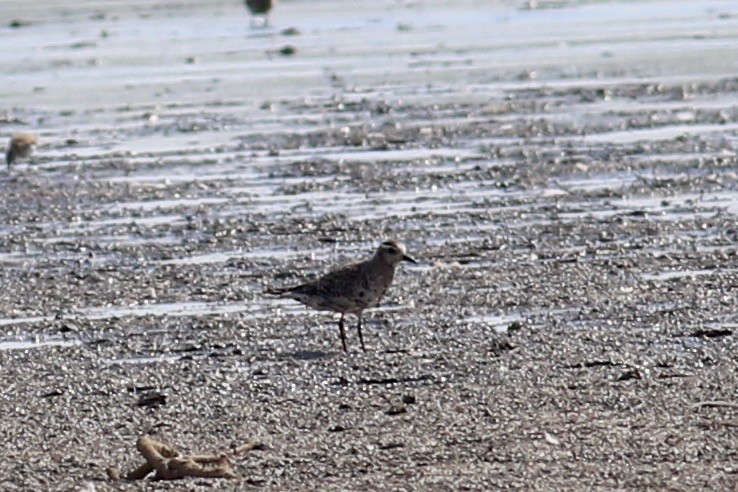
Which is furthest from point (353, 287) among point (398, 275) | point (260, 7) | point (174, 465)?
point (260, 7)

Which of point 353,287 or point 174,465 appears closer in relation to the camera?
point 174,465

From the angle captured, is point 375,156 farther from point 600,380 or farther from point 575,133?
point 600,380

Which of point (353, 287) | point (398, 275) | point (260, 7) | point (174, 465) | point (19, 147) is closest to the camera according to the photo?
point (174, 465)

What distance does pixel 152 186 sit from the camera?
18844 mm

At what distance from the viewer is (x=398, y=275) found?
1428 centimetres

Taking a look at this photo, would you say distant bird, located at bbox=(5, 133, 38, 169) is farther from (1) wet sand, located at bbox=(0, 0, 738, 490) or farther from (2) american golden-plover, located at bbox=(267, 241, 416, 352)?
(2) american golden-plover, located at bbox=(267, 241, 416, 352)

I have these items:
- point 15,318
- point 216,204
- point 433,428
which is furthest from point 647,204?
point 433,428

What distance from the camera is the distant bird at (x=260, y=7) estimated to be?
38438 millimetres

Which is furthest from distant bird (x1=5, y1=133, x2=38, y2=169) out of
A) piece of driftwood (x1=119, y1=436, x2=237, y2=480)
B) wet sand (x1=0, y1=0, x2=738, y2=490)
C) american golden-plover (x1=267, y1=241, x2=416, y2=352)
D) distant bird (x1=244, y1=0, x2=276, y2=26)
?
distant bird (x1=244, y1=0, x2=276, y2=26)

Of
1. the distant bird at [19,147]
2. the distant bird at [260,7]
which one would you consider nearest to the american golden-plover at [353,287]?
the distant bird at [19,147]

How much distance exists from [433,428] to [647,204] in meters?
7.25

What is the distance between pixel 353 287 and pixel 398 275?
6.99ft

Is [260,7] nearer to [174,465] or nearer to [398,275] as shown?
[398,275]

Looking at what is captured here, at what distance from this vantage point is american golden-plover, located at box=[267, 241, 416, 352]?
39.9ft
